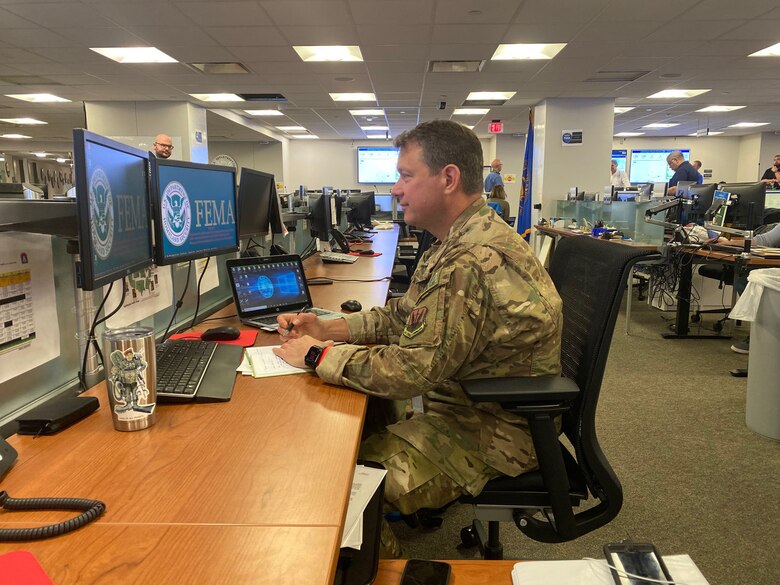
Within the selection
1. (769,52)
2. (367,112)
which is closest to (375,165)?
(367,112)

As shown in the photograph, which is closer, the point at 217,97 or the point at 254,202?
the point at 254,202

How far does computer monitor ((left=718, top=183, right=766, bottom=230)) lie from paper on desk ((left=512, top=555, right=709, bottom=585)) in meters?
4.04

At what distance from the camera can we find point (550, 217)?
8648mm

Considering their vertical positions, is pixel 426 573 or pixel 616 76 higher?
pixel 616 76

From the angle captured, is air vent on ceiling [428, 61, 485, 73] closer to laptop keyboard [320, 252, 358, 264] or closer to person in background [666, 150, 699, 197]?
person in background [666, 150, 699, 197]

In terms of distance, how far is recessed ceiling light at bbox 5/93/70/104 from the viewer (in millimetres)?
7961

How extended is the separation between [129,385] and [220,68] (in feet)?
21.2

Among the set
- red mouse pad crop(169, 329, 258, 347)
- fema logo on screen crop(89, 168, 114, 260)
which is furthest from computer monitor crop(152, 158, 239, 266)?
fema logo on screen crop(89, 168, 114, 260)

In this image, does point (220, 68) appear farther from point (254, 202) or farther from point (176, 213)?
point (176, 213)

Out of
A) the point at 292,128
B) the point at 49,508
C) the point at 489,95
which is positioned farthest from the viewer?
the point at 292,128

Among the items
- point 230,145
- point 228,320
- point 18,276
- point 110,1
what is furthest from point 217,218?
point 230,145

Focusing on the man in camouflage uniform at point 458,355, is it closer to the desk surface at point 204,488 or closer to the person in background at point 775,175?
the desk surface at point 204,488

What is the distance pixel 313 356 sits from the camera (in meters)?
1.29

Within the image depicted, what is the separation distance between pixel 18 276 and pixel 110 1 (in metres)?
4.16
